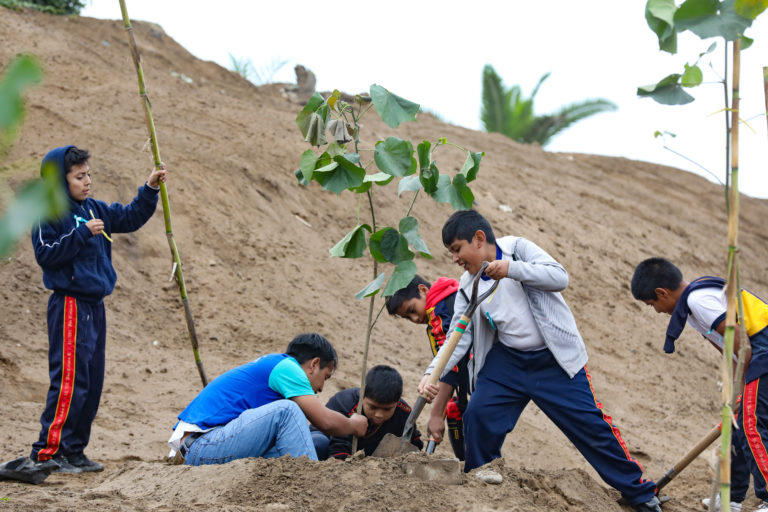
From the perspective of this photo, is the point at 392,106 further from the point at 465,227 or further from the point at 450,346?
the point at 450,346

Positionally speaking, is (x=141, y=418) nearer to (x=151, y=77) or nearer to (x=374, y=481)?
(x=374, y=481)

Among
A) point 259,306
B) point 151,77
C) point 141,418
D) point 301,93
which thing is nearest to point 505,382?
point 141,418

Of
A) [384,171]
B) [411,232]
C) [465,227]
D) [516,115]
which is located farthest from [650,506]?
[516,115]

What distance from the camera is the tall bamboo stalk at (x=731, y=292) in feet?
6.89

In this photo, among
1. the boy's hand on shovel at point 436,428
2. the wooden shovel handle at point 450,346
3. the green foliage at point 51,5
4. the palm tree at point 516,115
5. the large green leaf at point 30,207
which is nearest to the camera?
the large green leaf at point 30,207

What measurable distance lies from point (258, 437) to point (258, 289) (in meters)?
3.53

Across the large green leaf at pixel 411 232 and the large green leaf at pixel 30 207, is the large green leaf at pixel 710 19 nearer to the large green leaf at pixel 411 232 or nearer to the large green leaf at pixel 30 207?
the large green leaf at pixel 411 232

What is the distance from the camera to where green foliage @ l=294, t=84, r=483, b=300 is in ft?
10.5

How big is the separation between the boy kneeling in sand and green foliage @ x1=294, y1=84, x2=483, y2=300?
23.1 inches

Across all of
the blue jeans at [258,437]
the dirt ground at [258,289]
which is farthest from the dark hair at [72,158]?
the blue jeans at [258,437]

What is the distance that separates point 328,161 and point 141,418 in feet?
8.21

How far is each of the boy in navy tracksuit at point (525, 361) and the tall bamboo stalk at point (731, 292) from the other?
1.18 meters

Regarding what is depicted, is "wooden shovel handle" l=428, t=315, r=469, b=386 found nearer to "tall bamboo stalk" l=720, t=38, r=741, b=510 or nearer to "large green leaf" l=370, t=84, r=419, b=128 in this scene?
"large green leaf" l=370, t=84, r=419, b=128

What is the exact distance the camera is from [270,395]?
3605 mm
